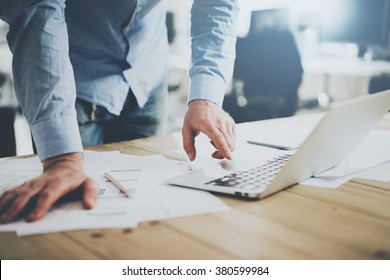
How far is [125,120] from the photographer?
1352 mm

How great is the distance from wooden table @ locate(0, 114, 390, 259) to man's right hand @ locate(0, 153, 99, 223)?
0.17 ft

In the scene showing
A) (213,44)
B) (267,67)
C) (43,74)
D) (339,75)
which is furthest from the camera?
(339,75)

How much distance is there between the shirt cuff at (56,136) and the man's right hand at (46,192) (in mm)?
49

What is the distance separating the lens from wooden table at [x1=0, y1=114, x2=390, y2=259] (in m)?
0.48

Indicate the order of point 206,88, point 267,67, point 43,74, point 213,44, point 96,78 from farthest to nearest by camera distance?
1. point 267,67
2. point 96,78
3. point 213,44
4. point 206,88
5. point 43,74

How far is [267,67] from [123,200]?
2226mm

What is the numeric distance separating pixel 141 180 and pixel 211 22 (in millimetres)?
569

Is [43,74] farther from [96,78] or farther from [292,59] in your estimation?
[292,59]

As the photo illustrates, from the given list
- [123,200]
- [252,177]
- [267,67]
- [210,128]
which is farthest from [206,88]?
[267,67]

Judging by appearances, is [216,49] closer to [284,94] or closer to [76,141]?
[76,141]

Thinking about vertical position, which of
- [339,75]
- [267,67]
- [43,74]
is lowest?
[339,75]

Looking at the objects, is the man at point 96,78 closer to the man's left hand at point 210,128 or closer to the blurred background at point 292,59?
the man's left hand at point 210,128

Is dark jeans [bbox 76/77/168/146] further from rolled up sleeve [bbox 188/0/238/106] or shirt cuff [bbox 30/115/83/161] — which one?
shirt cuff [bbox 30/115/83/161]

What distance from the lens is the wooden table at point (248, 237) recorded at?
0.48m
